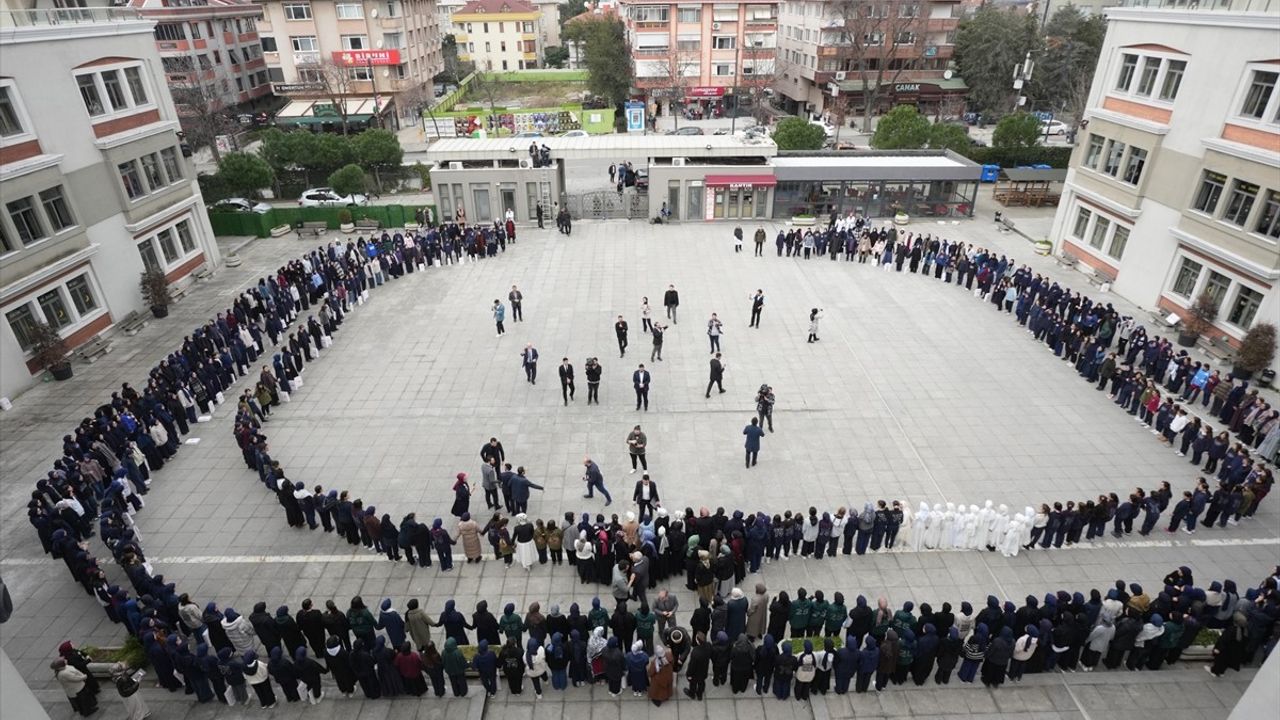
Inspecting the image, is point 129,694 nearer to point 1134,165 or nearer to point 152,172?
point 152,172

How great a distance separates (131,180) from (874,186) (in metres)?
30.5

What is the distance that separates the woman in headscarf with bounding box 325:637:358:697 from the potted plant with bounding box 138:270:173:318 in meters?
19.8

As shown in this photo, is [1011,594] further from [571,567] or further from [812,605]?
[571,567]

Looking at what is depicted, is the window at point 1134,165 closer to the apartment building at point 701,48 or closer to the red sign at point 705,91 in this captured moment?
the apartment building at point 701,48

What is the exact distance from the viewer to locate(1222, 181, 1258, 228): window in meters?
20.5

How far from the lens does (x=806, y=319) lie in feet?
78.2

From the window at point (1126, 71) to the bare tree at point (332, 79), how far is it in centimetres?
4860

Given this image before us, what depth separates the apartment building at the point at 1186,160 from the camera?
65.8ft

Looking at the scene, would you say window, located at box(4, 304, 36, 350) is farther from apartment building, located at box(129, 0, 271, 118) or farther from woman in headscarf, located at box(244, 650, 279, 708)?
apartment building, located at box(129, 0, 271, 118)

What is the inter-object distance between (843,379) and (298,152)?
32337mm

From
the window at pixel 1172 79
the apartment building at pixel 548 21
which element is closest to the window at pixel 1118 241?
the window at pixel 1172 79

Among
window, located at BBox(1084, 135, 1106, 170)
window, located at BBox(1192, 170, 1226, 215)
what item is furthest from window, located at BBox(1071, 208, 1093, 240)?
window, located at BBox(1192, 170, 1226, 215)

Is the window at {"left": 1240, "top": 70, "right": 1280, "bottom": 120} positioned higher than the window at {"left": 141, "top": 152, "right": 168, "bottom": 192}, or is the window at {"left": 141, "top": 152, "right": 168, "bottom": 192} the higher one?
the window at {"left": 1240, "top": 70, "right": 1280, "bottom": 120}

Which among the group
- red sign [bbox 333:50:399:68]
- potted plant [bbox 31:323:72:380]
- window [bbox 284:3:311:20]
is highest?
window [bbox 284:3:311:20]
